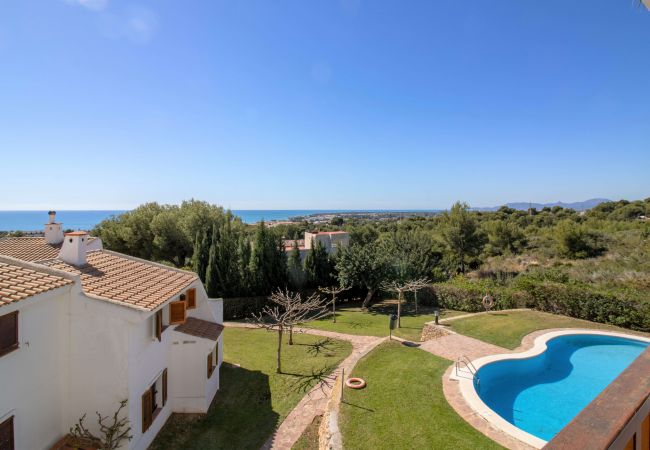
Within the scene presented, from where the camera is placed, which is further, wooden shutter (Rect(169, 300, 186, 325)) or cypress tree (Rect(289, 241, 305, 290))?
cypress tree (Rect(289, 241, 305, 290))

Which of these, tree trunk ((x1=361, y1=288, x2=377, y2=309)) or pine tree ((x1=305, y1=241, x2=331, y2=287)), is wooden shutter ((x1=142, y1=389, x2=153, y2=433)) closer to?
tree trunk ((x1=361, y1=288, x2=377, y2=309))

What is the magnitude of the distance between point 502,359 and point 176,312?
13034mm

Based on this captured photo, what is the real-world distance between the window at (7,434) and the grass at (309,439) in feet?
22.6

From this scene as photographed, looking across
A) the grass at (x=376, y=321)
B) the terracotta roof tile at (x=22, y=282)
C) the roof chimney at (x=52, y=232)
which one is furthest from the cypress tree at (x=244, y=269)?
the terracotta roof tile at (x=22, y=282)

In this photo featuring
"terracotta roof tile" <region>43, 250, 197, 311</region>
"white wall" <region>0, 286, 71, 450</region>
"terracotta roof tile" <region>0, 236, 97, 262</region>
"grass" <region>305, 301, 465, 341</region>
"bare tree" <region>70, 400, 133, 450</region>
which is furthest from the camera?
"grass" <region>305, 301, 465, 341</region>

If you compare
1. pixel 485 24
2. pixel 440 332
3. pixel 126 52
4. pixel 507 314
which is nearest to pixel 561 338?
pixel 507 314

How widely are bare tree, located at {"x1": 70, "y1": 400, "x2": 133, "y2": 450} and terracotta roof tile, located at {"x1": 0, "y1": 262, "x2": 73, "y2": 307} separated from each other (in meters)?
3.59

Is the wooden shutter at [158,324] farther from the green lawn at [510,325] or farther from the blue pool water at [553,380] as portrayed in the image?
the green lawn at [510,325]

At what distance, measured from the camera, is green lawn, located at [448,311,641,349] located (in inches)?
663

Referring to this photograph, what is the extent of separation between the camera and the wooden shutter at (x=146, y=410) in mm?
10055

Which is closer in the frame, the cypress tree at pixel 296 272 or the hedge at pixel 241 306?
the hedge at pixel 241 306

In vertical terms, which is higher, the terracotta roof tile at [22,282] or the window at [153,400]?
the terracotta roof tile at [22,282]

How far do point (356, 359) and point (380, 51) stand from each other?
640 inches

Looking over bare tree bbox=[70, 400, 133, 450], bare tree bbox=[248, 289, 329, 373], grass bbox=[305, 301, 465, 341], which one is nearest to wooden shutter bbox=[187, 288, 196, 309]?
bare tree bbox=[248, 289, 329, 373]
